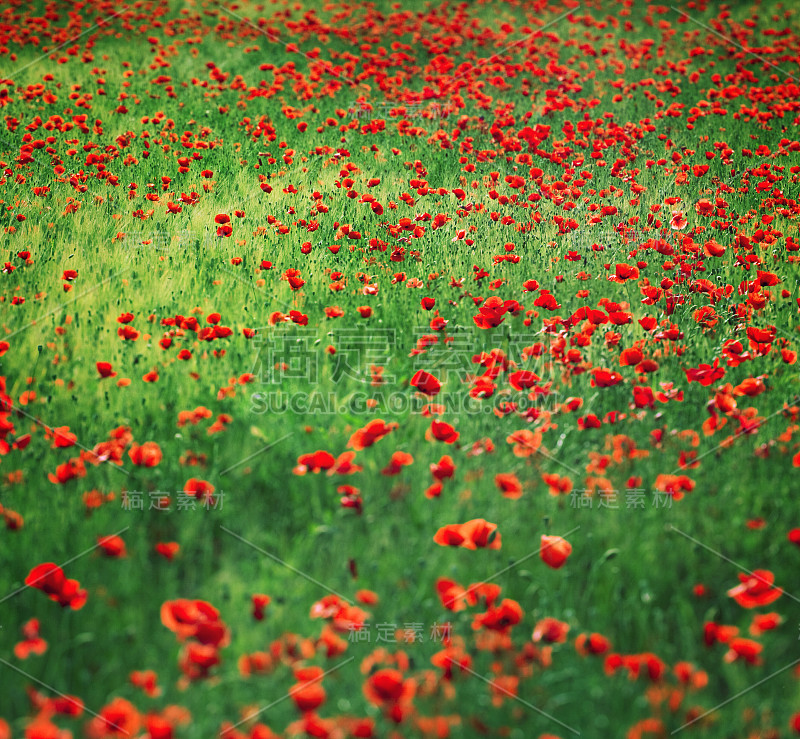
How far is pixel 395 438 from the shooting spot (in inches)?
Answer: 113

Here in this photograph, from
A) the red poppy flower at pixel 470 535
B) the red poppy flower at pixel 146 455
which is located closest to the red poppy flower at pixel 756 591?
the red poppy flower at pixel 470 535

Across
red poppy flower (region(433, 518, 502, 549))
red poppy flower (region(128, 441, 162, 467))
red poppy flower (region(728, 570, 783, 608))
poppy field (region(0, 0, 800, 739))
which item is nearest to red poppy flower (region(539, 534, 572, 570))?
poppy field (region(0, 0, 800, 739))

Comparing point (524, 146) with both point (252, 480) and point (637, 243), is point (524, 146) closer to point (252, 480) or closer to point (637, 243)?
point (637, 243)

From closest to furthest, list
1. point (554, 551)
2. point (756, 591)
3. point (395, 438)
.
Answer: point (756, 591) < point (554, 551) < point (395, 438)

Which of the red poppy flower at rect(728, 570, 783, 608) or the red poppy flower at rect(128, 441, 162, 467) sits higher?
the red poppy flower at rect(728, 570, 783, 608)

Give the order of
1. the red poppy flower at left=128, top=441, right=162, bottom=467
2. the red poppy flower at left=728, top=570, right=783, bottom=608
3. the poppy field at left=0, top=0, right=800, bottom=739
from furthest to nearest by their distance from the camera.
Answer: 1. the red poppy flower at left=128, top=441, right=162, bottom=467
2. the red poppy flower at left=728, top=570, right=783, bottom=608
3. the poppy field at left=0, top=0, right=800, bottom=739

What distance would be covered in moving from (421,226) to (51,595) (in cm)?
370

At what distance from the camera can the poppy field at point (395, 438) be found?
1.90 metres

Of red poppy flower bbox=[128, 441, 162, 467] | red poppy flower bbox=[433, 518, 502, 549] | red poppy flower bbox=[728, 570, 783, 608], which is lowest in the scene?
red poppy flower bbox=[128, 441, 162, 467]

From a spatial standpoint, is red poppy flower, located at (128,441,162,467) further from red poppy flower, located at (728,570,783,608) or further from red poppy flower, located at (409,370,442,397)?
red poppy flower, located at (728,570,783,608)

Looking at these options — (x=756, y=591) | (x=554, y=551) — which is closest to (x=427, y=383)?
(x=554, y=551)

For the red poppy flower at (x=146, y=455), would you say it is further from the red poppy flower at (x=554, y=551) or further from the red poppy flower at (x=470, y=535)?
the red poppy flower at (x=554, y=551)

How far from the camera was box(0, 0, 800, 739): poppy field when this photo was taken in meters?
1.90

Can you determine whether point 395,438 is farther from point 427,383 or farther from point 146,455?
point 146,455
